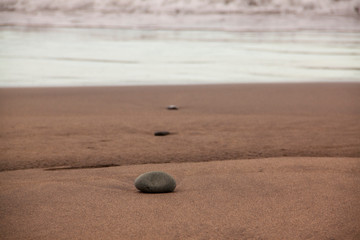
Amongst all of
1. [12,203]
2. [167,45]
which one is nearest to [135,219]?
[12,203]

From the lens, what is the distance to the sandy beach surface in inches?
88.4

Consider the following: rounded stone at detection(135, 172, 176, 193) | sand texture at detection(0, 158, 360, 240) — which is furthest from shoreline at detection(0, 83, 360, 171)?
rounded stone at detection(135, 172, 176, 193)

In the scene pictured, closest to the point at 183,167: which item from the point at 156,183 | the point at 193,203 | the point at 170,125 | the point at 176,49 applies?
the point at 156,183

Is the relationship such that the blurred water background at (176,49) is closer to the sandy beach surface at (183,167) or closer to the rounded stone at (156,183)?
the sandy beach surface at (183,167)

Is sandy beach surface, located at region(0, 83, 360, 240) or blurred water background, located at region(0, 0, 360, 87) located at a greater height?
sandy beach surface, located at region(0, 83, 360, 240)

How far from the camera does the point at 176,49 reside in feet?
55.0

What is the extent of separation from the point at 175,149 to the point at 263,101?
3.20m

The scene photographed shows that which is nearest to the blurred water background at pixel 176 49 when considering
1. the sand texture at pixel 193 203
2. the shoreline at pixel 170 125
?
the shoreline at pixel 170 125

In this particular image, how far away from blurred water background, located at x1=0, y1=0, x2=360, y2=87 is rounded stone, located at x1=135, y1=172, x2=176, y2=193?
5984 millimetres

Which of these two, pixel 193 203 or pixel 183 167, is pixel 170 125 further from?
pixel 193 203

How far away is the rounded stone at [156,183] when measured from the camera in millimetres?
2754

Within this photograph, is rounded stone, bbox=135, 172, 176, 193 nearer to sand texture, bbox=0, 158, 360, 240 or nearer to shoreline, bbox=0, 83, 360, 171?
sand texture, bbox=0, 158, 360, 240

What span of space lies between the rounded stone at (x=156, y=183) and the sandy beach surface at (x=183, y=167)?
0.16 ft

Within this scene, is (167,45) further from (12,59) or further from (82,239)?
(82,239)
